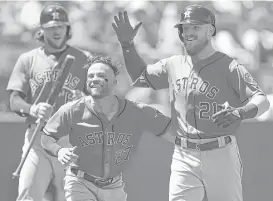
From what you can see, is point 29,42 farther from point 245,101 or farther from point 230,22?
point 245,101

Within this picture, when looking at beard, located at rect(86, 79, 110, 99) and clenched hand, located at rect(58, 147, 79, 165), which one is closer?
clenched hand, located at rect(58, 147, 79, 165)

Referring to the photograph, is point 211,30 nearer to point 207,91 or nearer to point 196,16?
point 196,16

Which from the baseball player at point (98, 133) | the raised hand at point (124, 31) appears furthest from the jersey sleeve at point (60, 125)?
the raised hand at point (124, 31)

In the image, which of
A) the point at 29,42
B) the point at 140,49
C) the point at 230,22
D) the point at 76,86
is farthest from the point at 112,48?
the point at 76,86

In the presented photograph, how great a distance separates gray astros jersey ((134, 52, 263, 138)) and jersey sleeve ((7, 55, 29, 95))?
4.83ft

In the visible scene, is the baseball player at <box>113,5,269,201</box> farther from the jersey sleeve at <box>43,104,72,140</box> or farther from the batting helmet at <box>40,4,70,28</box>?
the batting helmet at <box>40,4,70,28</box>

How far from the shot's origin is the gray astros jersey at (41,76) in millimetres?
4672

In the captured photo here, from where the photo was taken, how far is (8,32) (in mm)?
7602

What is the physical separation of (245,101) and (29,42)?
457 centimetres

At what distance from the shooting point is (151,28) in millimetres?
7883

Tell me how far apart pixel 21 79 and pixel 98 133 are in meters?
1.25

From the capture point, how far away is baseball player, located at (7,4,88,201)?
4523 mm

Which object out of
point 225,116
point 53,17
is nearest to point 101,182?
point 225,116

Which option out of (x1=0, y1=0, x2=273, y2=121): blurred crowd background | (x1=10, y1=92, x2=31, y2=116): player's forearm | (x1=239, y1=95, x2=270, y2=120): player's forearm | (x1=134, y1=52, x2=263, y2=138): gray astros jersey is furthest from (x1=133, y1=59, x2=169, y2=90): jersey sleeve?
(x1=0, y1=0, x2=273, y2=121): blurred crowd background
